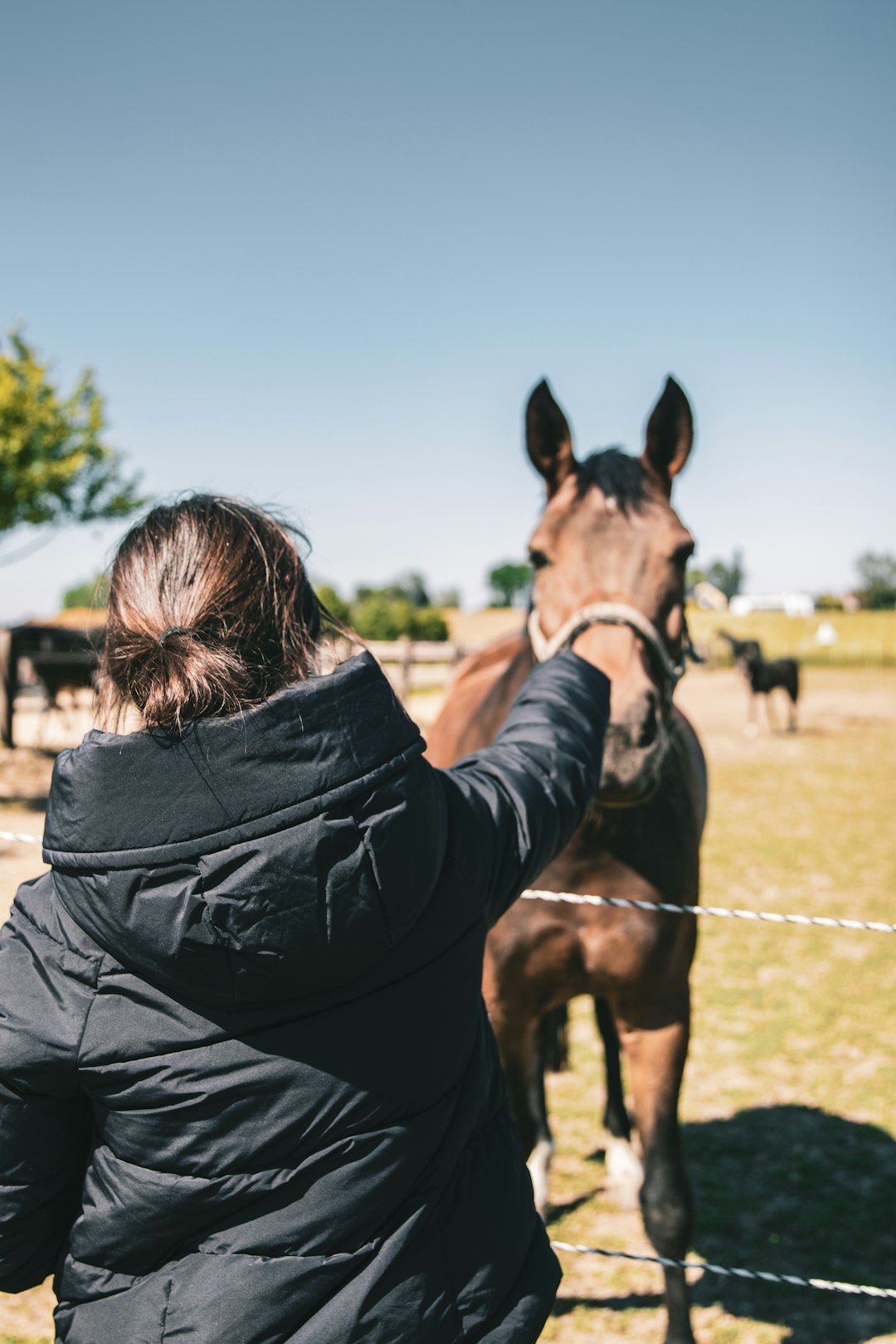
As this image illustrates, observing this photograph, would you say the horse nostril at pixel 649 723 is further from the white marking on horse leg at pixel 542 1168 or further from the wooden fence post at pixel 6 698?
the wooden fence post at pixel 6 698

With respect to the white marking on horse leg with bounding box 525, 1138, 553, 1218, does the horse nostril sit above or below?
above

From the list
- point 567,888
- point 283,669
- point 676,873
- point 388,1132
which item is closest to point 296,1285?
point 388,1132

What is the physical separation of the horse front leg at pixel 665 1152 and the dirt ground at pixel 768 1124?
423mm

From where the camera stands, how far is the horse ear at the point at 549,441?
2.57 metres

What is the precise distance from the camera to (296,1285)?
106cm

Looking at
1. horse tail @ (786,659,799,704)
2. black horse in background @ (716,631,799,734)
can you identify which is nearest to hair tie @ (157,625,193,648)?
A: black horse in background @ (716,631,799,734)

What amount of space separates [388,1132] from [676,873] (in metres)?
1.65

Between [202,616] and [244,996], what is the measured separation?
411mm

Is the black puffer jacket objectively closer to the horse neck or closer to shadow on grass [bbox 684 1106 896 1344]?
the horse neck

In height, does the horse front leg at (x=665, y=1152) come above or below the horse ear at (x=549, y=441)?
below

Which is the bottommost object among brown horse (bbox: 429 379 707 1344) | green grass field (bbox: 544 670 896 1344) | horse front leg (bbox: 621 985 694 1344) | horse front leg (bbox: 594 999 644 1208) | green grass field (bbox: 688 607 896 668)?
green grass field (bbox: 688 607 896 668)

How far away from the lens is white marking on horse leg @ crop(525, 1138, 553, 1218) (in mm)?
3377

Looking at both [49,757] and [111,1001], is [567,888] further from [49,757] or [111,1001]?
[49,757]

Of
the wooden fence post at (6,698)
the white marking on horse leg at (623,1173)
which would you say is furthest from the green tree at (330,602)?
the wooden fence post at (6,698)
